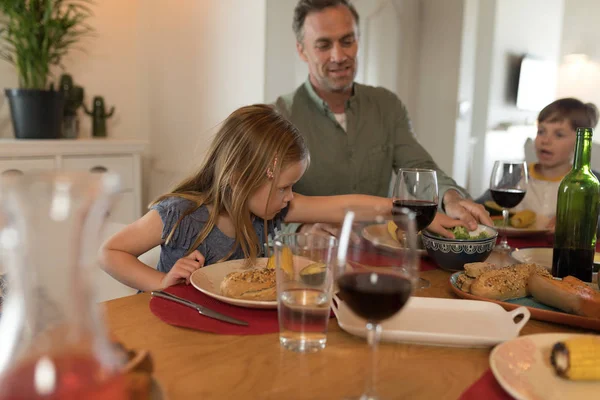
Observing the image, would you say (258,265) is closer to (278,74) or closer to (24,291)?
(24,291)

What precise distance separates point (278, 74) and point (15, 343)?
240cm

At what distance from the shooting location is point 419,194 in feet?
3.55

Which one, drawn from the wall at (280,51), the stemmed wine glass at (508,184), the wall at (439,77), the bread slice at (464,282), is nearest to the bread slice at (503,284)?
the bread slice at (464,282)

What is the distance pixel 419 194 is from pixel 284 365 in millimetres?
528

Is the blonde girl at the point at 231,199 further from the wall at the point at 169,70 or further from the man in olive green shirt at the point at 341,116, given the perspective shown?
the wall at the point at 169,70

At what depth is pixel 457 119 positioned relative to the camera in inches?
143

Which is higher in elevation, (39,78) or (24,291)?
(39,78)

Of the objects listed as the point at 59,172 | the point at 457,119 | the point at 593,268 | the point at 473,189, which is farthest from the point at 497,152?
the point at 59,172

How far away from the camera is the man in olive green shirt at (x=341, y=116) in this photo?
213 centimetres

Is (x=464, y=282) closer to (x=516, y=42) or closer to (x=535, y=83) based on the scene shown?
(x=516, y=42)

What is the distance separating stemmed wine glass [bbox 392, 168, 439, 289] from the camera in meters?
1.06

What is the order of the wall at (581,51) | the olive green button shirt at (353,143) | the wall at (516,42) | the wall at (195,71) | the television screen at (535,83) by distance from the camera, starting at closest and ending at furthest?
the olive green button shirt at (353,143) → the wall at (195,71) → the wall at (516,42) → the wall at (581,51) → the television screen at (535,83)

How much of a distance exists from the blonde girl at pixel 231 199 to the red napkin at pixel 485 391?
1.93ft

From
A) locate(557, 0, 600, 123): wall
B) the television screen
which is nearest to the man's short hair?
the television screen
